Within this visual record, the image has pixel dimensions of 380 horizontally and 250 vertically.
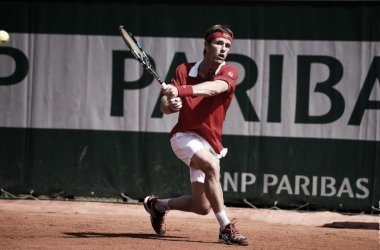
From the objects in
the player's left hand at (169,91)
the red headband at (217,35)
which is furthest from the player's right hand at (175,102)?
the red headband at (217,35)

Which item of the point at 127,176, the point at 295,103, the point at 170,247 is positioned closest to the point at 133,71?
the point at 127,176

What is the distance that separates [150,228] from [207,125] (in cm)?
151

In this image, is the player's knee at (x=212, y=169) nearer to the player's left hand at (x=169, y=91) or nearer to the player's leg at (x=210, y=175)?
the player's leg at (x=210, y=175)

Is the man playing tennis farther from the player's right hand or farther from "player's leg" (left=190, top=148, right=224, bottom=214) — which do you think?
the player's right hand

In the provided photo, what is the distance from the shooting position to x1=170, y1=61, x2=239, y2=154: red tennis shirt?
527 cm

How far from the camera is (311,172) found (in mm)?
7379

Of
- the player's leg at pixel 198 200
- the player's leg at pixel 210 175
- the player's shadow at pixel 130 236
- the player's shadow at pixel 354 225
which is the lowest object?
the player's shadow at pixel 354 225

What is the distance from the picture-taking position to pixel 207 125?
17.3ft

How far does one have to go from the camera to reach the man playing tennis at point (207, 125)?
5.04 meters

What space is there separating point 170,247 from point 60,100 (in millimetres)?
3331

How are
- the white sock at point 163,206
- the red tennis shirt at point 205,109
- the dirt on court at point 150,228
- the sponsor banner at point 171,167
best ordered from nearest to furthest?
1. the dirt on court at point 150,228
2. the red tennis shirt at point 205,109
3. the white sock at point 163,206
4. the sponsor banner at point 171,167

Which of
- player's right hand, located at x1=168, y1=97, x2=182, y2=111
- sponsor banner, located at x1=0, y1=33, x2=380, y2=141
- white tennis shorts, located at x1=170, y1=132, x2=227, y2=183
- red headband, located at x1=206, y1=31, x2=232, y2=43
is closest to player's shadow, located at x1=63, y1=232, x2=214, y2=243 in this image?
white tennis shorts, located at x1=170, y1=132, x2=227, y2=183

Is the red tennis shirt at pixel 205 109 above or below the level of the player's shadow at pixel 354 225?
above

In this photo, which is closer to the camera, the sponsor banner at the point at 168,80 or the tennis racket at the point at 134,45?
the tennis racket at the point at 134,45
